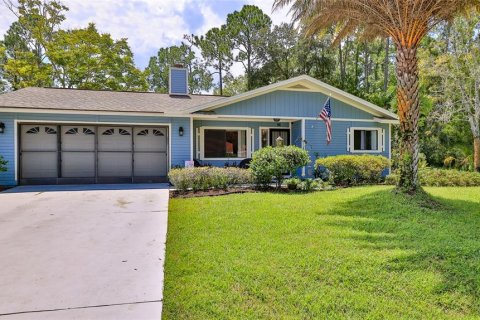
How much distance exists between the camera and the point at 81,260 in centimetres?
385

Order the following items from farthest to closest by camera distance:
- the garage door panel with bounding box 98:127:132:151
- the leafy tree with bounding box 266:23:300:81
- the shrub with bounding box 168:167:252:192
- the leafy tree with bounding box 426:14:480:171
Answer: the leafy tree with bounding box 266:23:300:81 < the leafy tree with bounding box 426:14:480:171 < the garage door panel with bounding box 98:127:132:151 < the shrub with bounding box 168:167:252:192

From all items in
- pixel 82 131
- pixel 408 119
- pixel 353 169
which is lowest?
pixel 353 169

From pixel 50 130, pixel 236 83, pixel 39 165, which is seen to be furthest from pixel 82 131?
pixel 236 83

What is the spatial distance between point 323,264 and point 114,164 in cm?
1033

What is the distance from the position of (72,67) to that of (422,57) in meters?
23.2

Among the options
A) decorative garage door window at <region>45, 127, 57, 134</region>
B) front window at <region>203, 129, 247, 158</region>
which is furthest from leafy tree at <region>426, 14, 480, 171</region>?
decorative garage door window at <region>45, 127, 57, 134</region>

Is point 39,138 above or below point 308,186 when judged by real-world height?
above

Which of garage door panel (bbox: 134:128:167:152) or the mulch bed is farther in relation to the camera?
garage door panel (bbox: 134:128:167:152)

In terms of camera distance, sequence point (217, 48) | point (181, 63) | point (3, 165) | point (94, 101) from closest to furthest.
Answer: point (3, 165), point (94, 101), point (217, 48), point (181, 63)

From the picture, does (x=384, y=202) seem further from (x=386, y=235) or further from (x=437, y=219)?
(x=386, y=235)

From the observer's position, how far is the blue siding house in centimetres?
1116

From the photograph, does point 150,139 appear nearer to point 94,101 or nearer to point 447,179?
point 94,101

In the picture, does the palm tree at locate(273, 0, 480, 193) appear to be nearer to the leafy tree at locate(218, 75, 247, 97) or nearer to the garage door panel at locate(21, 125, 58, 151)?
the garage door panel at locate(21, 125, 58, 151)

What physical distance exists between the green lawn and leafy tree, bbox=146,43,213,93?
88.0 ft
